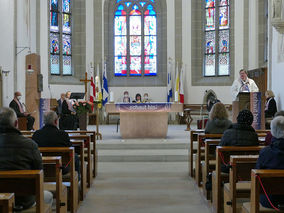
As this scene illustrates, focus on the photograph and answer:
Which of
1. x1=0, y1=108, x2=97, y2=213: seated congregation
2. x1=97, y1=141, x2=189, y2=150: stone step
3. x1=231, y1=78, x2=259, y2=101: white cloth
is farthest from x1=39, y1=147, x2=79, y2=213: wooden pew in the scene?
x1=231, y1=78, x2=259, y2=101: white cloth

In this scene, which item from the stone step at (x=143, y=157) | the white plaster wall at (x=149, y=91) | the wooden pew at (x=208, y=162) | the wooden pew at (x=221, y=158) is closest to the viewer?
the wooden pew at (x=221, y=158)

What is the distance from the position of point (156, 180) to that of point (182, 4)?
→ 1157 centimetres

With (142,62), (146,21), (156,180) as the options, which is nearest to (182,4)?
(146,21)

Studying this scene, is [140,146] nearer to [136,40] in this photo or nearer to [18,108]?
[18,108]

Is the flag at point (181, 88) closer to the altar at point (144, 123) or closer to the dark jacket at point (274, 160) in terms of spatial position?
the altar at point (144, 123)

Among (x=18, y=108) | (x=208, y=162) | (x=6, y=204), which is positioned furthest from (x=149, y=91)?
(x=6, y=204)

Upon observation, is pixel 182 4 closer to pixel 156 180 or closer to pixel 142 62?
pixel 142 62

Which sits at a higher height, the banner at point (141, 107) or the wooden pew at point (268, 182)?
the banner at point (141, 107)

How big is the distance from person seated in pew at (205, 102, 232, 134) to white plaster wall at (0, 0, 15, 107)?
698 centimetres

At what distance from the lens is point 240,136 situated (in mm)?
4996

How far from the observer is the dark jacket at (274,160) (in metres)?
3.41

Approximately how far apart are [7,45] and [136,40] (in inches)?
269

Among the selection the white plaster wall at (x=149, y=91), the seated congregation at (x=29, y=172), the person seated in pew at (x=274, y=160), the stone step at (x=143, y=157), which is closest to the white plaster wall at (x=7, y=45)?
the stone step at (x=143, y=157)

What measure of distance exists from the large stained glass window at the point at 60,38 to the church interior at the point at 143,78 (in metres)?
0.04
